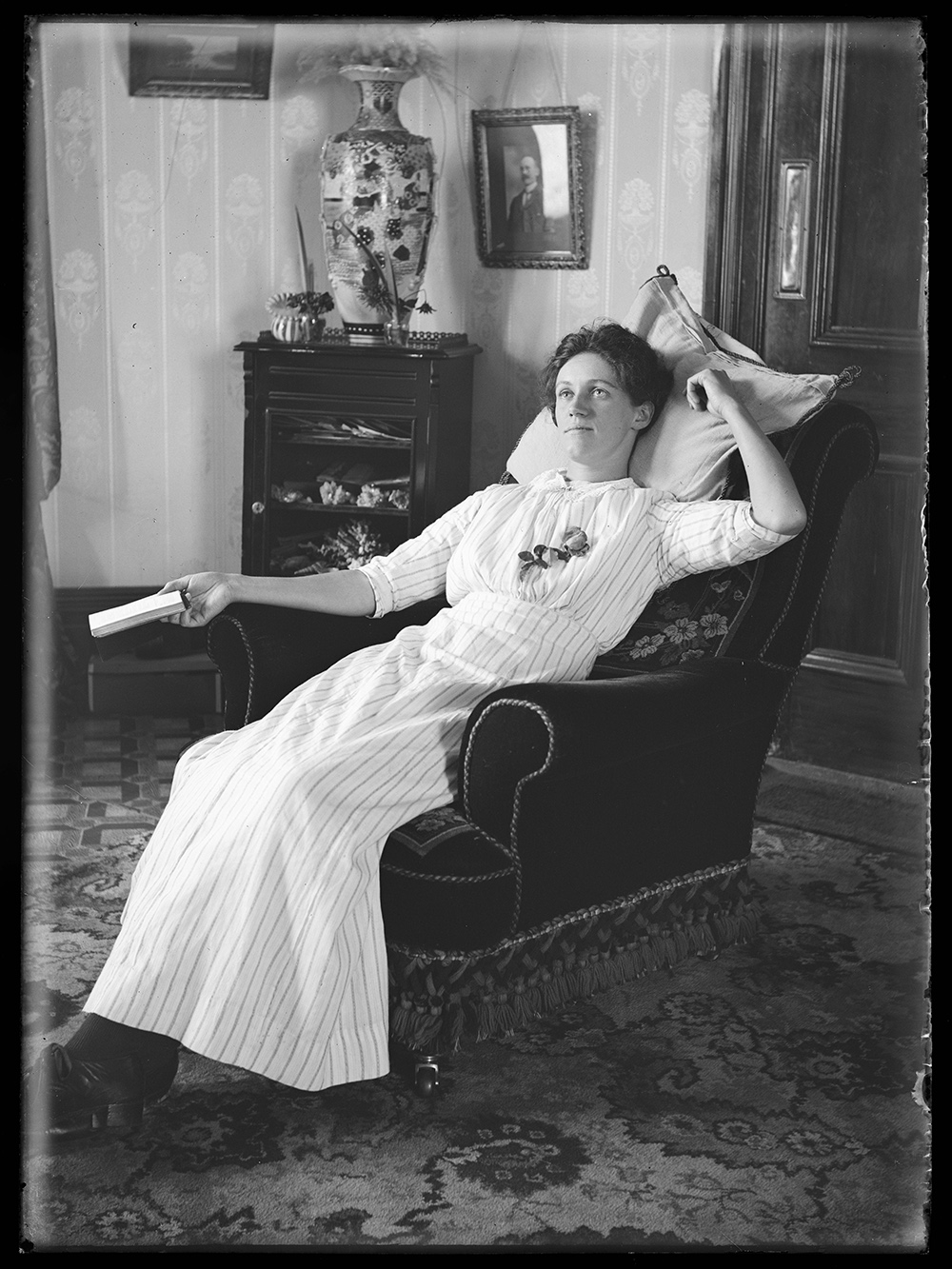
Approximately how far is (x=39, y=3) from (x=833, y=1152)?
2045mm

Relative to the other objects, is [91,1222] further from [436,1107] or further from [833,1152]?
[833,1152]

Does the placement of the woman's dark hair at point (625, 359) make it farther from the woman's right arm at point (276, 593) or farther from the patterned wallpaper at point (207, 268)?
the patterned wallpaper at point (207, 268)

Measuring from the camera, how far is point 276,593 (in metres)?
2.69

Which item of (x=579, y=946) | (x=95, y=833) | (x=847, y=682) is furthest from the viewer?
(x=847, y=682)

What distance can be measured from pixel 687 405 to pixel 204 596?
1.05 metres

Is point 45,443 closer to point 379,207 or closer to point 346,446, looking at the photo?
point 346,446

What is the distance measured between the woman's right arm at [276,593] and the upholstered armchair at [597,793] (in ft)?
0.09

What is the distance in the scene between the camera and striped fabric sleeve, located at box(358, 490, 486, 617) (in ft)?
9.20

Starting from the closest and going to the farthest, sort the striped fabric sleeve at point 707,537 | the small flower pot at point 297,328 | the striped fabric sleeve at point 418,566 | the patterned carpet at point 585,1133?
1. the patterned carpet at point 585,1133
2. the striped fabric sleeve at point 707,537
3. the striped fabric sleeve at point 418,566
4. the small flower pot at point 297,328

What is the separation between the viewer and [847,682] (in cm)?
386

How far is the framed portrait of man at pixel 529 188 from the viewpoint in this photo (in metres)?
4.28

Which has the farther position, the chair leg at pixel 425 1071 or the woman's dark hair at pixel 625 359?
the woman's dark hair at pixel 625 359

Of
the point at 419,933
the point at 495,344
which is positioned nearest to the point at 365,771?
the point at 419,933

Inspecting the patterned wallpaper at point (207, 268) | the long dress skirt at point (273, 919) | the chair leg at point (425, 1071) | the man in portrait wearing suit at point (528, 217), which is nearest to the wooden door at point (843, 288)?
the patterned wallpaper at point (207, 268)
